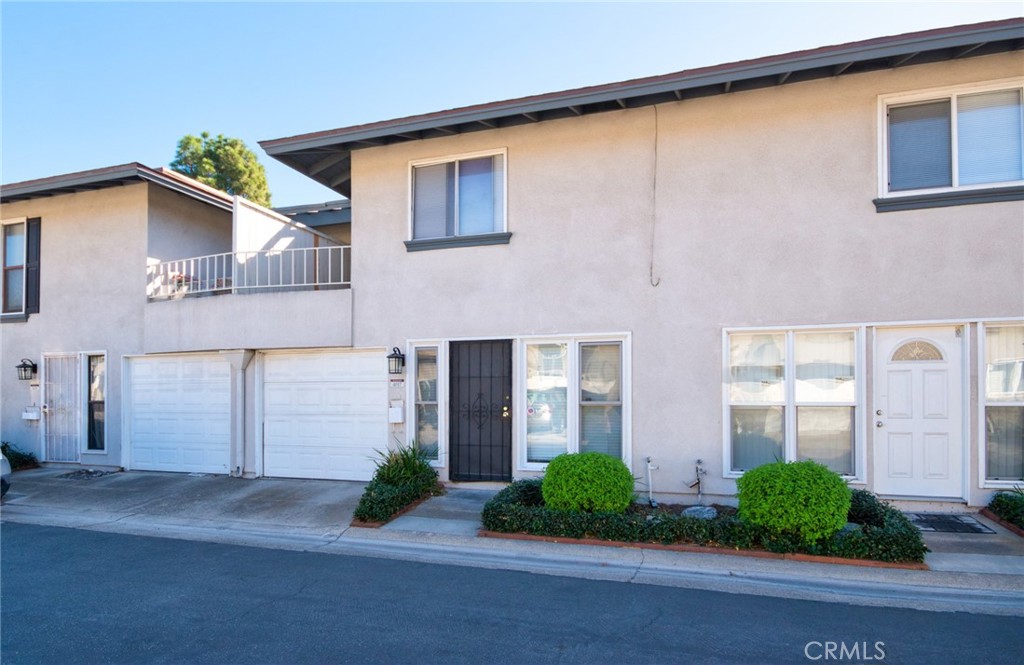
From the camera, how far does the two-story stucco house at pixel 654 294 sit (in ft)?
23.4

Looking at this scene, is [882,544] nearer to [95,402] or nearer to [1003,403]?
[1003,403]

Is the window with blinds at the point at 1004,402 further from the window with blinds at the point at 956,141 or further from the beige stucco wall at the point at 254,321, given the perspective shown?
the beige stucco wall at the point at 254,321

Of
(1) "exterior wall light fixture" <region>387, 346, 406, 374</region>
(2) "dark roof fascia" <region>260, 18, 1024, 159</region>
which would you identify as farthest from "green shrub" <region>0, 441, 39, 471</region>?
(2) "dark roof fascia" <region>260, 18, 1024, 159</region>

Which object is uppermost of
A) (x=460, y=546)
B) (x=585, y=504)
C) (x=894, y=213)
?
(x=894, y=213)

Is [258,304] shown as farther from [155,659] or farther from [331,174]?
[155,659]

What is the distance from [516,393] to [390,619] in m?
4.36

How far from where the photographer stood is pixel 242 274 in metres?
10.3

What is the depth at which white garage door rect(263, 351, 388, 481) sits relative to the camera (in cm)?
959

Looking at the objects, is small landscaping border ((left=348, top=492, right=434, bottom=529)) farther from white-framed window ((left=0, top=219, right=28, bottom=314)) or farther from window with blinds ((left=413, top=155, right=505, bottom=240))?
white-framed window ((left=0, top=219, right=28, bottom=314))

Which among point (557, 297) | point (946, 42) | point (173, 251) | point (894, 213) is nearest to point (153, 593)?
point (557, 297)

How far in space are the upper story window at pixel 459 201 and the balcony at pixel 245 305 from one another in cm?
176

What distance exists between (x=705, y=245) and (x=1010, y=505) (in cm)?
457

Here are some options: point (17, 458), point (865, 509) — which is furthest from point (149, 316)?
point (865, 509)

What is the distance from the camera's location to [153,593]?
528 cm
